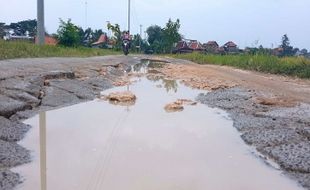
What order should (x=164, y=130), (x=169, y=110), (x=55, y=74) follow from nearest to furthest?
1. (x=164, y=130)
2. (x=169, y=110)
3. (x=55, y=74)

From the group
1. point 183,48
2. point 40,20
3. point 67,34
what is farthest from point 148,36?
point 40,20

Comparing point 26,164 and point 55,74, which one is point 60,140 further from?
point 55,74

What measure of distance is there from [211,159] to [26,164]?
1.46 meters

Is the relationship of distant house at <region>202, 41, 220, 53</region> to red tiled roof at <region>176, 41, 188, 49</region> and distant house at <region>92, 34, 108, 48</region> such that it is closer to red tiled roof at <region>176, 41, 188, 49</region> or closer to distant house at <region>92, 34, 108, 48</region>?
red tiled roof at <region>176, 41, 188, 49</region>

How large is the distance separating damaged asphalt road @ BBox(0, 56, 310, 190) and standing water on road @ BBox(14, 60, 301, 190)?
13 centimetres

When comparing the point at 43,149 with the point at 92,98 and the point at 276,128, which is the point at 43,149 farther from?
the point at 92,98

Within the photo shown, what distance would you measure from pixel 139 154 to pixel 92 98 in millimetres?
3229

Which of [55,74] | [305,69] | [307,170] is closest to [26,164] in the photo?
[307,170]

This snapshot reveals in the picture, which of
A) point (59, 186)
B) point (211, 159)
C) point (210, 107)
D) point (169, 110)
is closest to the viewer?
point (59, 186)

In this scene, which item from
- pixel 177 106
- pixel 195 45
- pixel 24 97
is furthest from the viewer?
pixel 195 45

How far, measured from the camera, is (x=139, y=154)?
3410 mm

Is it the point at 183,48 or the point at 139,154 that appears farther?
the point at 183,48

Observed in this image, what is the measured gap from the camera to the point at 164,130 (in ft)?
14.4

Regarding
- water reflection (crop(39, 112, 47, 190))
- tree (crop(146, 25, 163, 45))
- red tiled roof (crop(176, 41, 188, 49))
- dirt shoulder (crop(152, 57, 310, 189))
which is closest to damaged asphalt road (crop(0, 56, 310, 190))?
dirt shoulder (crop(152, 57, 310, 189))
